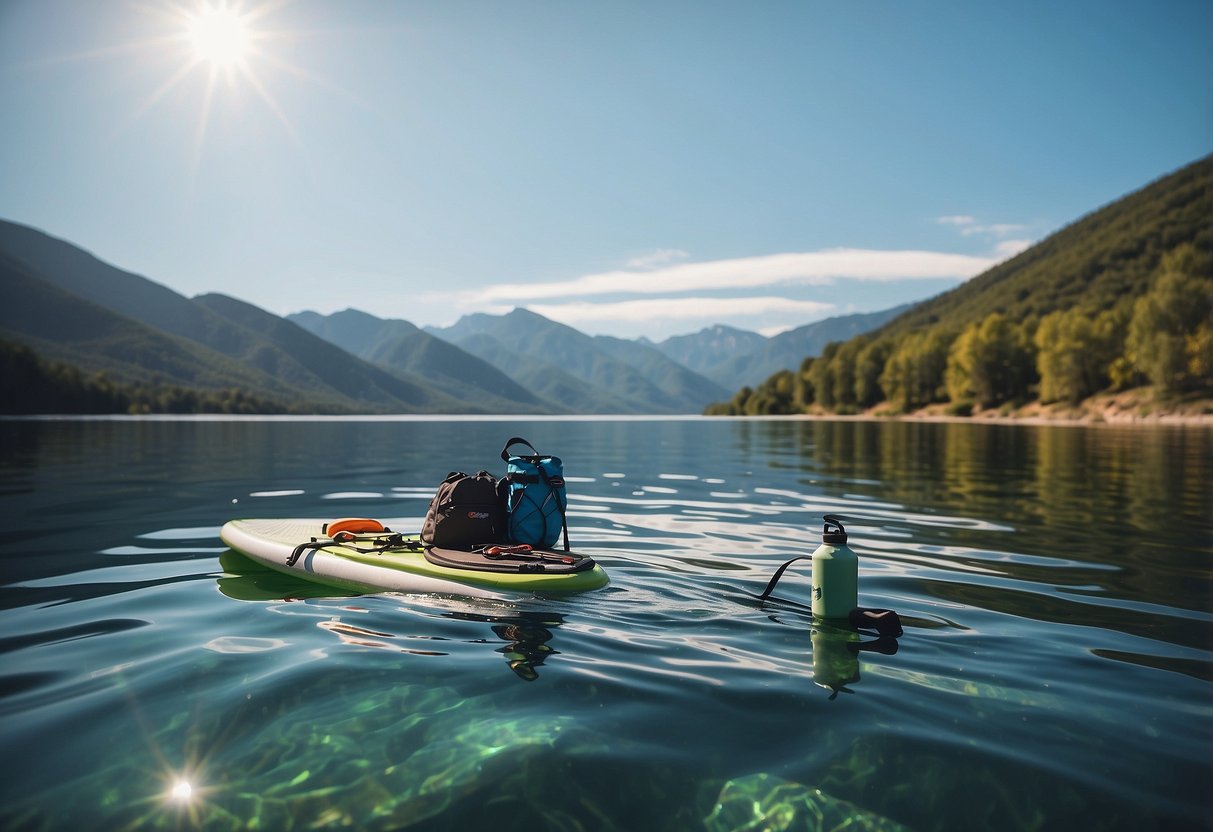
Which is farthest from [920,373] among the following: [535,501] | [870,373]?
[535,501]

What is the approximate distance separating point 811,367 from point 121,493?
13679 cm

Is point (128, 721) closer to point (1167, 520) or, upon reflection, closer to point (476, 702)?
point (476, 702)

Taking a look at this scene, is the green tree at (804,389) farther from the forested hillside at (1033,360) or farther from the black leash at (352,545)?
the black leash at (352,545)

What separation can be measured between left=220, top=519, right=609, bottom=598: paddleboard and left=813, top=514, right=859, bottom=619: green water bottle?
2770mm

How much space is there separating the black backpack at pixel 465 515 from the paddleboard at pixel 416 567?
288 millimetres

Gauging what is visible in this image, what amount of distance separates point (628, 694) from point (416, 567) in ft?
14.3

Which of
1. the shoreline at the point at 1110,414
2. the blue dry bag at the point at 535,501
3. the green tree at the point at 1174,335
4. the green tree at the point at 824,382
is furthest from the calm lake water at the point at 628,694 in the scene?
the green tree at the point at 824,382

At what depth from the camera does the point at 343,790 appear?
489cm

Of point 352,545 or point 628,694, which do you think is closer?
point 628,694

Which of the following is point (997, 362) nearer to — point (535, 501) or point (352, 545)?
point (535, 501)

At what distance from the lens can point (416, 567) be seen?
9781 mm

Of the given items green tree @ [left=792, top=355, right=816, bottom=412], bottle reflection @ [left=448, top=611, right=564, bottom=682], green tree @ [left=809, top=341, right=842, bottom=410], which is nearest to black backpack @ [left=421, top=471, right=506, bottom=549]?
bottle reflection @ [left=448, top=611, right=564, bottom=682]

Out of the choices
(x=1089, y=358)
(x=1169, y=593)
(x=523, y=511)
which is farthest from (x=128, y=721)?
(x=1089, y=358)

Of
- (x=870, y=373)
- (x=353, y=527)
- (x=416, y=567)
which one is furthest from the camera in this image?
(x=870, y=373)
